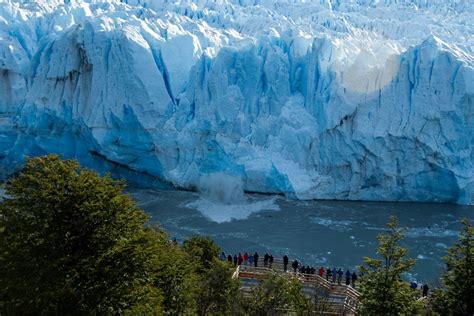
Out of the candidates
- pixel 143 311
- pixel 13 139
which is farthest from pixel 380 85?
pixel 143 311

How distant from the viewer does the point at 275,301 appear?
6.60m

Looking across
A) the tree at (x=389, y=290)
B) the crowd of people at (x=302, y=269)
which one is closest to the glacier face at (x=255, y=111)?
the crowd of people at (x=302, y=269)

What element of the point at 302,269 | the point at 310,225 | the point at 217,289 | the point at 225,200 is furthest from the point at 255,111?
the point at 217,289

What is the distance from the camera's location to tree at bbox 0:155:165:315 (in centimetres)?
→ 508

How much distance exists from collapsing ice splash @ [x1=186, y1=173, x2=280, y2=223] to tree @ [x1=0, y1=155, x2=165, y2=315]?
499 inches

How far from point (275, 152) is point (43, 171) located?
15648 mm

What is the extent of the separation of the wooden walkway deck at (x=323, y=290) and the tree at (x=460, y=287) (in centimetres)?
187

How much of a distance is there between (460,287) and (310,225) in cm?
1120

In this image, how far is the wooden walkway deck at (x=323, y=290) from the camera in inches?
342

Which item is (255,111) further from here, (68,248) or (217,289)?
(68,248)

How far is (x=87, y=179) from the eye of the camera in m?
5.61

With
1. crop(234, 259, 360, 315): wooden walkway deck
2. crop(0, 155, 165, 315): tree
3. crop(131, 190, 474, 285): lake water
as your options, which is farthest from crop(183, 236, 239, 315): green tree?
crop(131, 190, 474, 285): lake water

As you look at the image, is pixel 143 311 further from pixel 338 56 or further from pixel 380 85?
pixel 338 56

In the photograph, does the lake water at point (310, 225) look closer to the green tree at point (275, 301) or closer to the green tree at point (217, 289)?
the green tree at point (217, 289)
